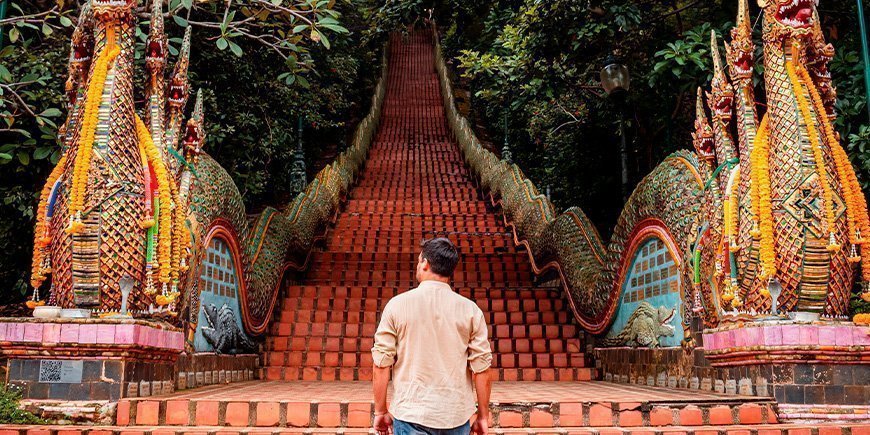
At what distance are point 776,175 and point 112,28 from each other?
4588 millimetres

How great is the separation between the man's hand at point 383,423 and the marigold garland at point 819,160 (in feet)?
10.5

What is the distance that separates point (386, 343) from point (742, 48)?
12.5 ft

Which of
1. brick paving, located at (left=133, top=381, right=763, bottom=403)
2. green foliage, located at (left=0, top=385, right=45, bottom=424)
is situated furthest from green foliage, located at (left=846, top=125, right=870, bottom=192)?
green foliage, located at (left=0, top=385, right=45, bottom=424)

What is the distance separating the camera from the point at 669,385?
19.9 feet

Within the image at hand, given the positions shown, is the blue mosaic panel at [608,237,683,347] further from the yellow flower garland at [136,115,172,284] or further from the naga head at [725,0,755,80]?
the yellow flower garland at [136,115,172,284]

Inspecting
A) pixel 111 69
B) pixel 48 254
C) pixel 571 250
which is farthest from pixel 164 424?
pixel 571 250

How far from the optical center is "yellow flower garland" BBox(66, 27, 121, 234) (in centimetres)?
453

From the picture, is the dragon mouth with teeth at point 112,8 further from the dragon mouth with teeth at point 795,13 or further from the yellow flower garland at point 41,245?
the dragon mouth with teeth at point 795,13

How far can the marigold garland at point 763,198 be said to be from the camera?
15.1ft

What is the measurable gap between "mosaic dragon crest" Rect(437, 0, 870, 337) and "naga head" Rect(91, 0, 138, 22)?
4.24m

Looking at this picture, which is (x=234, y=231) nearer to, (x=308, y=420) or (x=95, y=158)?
(x=95, y=158)

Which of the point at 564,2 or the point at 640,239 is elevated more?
the point at 564,2

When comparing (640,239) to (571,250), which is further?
(571,250)

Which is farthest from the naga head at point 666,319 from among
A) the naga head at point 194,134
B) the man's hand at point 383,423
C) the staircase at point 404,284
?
the naga head at point 194,134
